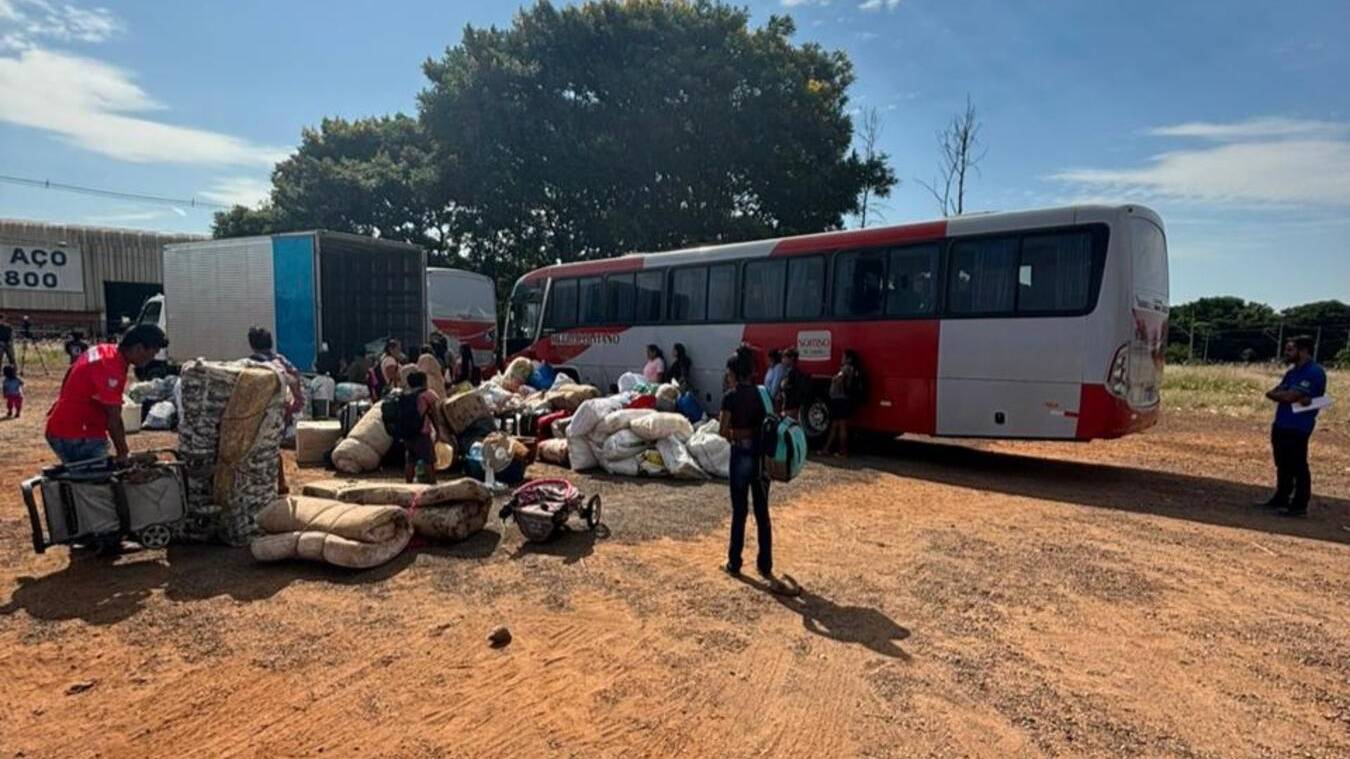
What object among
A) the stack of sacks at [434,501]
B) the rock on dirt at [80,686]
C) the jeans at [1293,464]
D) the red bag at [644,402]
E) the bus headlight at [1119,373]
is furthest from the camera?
the red bag at [644,402]

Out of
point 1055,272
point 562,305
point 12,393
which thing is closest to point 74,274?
point 12,393

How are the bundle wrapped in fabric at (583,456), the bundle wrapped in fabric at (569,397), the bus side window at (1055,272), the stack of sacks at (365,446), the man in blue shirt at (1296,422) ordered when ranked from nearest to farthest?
the man in blue shirt at (1296,422)
the bus side window at (1055,272)
the stack of sacks at (365,446)
the bundle wrapped in fabric at (583,456)
the bundle wrapped in fabric at (569,397)

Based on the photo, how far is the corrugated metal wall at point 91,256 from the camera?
33500mm

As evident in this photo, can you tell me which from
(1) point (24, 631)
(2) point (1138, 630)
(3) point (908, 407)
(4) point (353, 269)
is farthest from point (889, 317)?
(4) point (353, 269)

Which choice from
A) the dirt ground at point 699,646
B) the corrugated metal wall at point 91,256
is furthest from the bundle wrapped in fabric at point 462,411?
the corrugated metal wall at point 91,256

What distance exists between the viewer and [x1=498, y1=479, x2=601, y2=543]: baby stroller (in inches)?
228

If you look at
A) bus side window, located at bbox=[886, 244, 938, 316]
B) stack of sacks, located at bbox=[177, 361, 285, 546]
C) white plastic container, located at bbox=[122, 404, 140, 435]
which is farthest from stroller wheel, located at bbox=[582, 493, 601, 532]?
white plastic container, located at bbox=[122, 404, 140, 435]

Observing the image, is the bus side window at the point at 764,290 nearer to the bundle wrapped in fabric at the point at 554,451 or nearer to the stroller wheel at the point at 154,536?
the bundle wrapped in fabric at the point at 554,451

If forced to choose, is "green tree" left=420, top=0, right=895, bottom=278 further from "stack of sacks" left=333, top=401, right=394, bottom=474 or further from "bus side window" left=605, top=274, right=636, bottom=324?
"stack of sacks" left=333, top=401, right=394, bottom=474

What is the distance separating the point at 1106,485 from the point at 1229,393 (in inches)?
561

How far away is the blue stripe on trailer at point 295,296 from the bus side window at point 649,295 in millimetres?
6059

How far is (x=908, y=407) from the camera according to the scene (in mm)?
10109

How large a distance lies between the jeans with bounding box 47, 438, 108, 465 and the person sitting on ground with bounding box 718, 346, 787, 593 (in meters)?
4.52

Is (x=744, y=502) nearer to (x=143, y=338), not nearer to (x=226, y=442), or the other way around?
(x=226, y=442)
